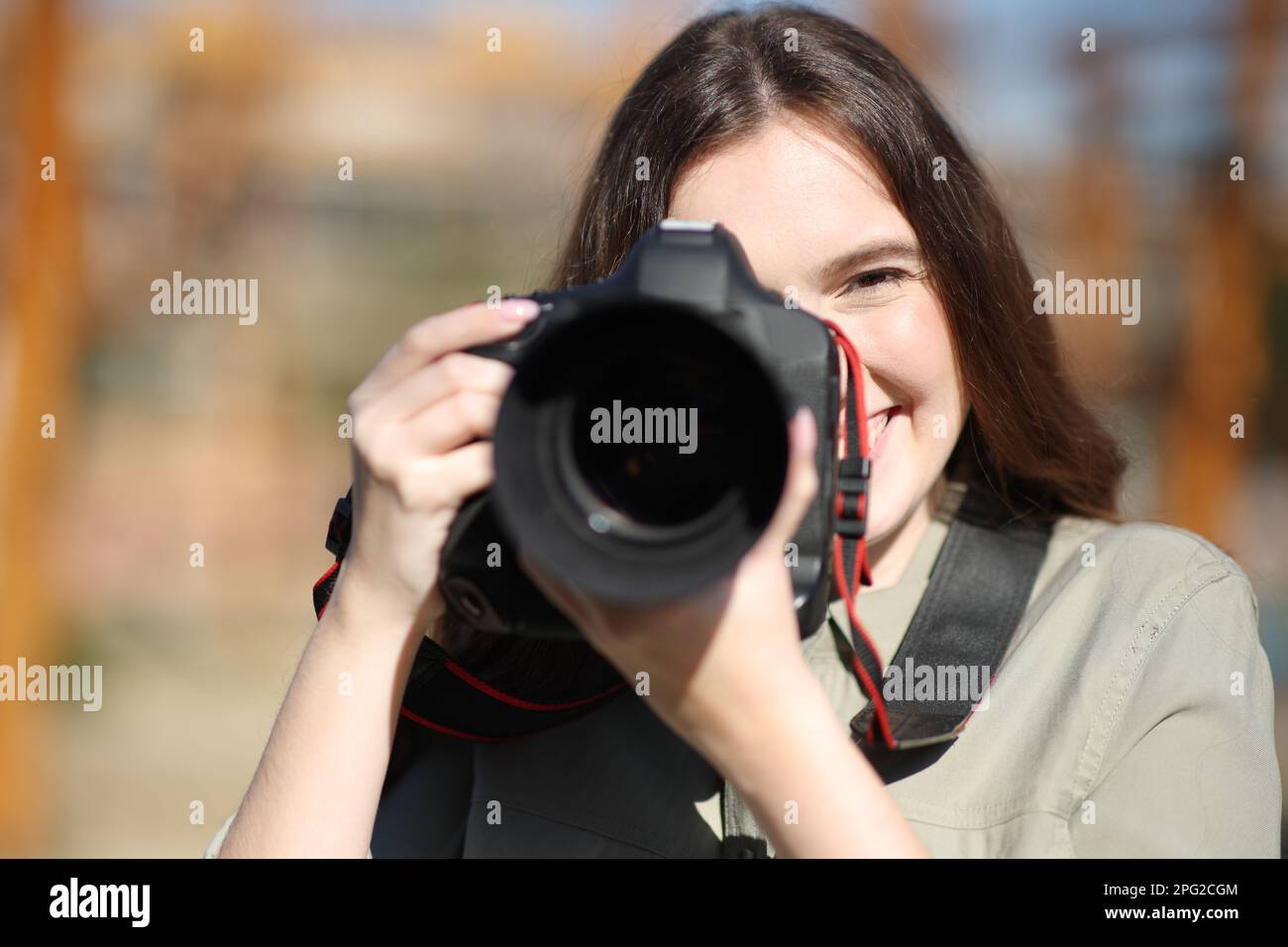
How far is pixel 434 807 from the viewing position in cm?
96

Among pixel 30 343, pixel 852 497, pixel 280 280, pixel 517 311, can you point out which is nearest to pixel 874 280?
pixel 852 497

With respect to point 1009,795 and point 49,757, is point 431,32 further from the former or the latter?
point 1009,795

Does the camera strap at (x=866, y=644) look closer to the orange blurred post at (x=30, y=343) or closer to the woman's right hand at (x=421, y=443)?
the woman's right hand at (x=421, y=443)

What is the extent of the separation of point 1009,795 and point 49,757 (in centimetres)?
273

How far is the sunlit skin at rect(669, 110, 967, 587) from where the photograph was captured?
928 mm

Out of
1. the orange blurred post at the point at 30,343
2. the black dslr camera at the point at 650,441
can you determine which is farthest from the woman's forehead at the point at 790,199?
the orange blurred post at the point at 30,343

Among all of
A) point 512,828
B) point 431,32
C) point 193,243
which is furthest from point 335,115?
point 512,828

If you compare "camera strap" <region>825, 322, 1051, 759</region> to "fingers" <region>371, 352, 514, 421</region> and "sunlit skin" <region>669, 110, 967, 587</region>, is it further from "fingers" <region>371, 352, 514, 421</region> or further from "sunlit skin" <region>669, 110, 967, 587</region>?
"fingers" <region>371, 352, 514, 421</region>

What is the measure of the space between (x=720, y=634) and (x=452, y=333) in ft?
0.86

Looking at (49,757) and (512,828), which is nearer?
(512,828)

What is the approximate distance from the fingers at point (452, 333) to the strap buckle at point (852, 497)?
25cm

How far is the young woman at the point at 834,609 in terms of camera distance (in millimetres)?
687

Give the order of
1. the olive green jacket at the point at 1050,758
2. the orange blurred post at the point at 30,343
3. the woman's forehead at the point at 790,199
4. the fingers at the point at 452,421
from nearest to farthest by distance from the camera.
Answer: the fingers at the point at 452,421, the olive green jacket at the point at 1050,758, the woman's forehead at the point at 790,199, the orange blurred post at the point at 30,343


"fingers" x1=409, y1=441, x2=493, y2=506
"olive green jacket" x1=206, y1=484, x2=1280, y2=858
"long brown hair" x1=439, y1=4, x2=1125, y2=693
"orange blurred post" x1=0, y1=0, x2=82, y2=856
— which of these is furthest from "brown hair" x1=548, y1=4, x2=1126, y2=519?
"orange blurred post" x1=0, y1=0, x2=82, y2=856
